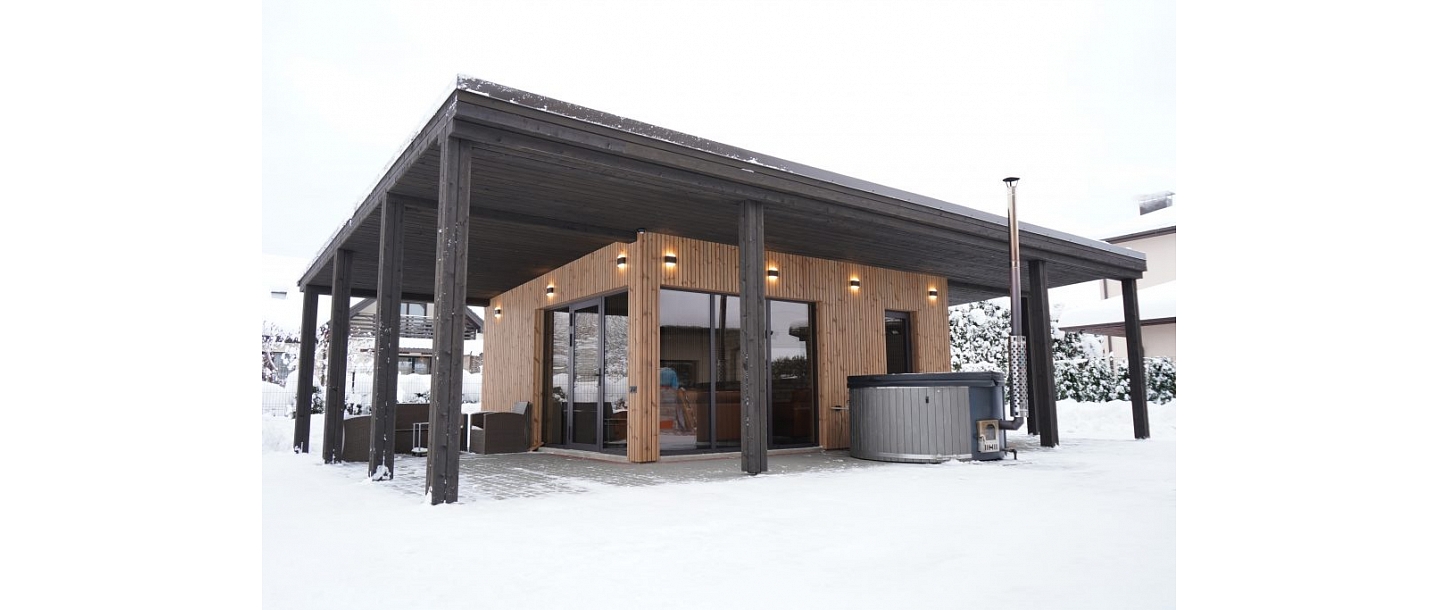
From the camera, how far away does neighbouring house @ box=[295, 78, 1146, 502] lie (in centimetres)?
528

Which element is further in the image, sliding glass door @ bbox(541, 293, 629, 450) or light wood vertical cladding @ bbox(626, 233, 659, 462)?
sliding glass door @ bbox(541, 293, 629, 450)

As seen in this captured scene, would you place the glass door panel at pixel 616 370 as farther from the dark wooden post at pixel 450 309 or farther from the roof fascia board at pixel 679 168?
the dark wooden post at pixel 450 309

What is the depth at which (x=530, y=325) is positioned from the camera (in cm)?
1052

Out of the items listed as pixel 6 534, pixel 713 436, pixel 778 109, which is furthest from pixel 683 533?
pixel 778 109

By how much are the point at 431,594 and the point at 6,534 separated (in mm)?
1140

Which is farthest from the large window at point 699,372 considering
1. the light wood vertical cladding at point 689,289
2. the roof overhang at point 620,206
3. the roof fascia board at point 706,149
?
the roof fascia board at point 706,149

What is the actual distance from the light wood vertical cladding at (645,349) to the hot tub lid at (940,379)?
2352mm

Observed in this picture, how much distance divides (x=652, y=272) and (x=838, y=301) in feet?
9.62

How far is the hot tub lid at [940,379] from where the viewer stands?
7.66 metres

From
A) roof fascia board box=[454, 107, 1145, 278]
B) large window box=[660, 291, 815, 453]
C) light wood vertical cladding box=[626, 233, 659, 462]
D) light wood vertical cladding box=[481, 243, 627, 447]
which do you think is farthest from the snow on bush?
roof fascia board box=[454, 107, 1145, 278]

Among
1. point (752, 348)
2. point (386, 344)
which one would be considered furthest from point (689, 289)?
point (386, 344)

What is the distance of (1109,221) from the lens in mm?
35719

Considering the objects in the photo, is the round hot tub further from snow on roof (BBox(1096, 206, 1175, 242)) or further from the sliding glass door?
snow on roof (BBox(1096, 206, 1175, 242))

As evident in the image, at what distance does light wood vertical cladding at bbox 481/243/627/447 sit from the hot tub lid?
3.01 m
